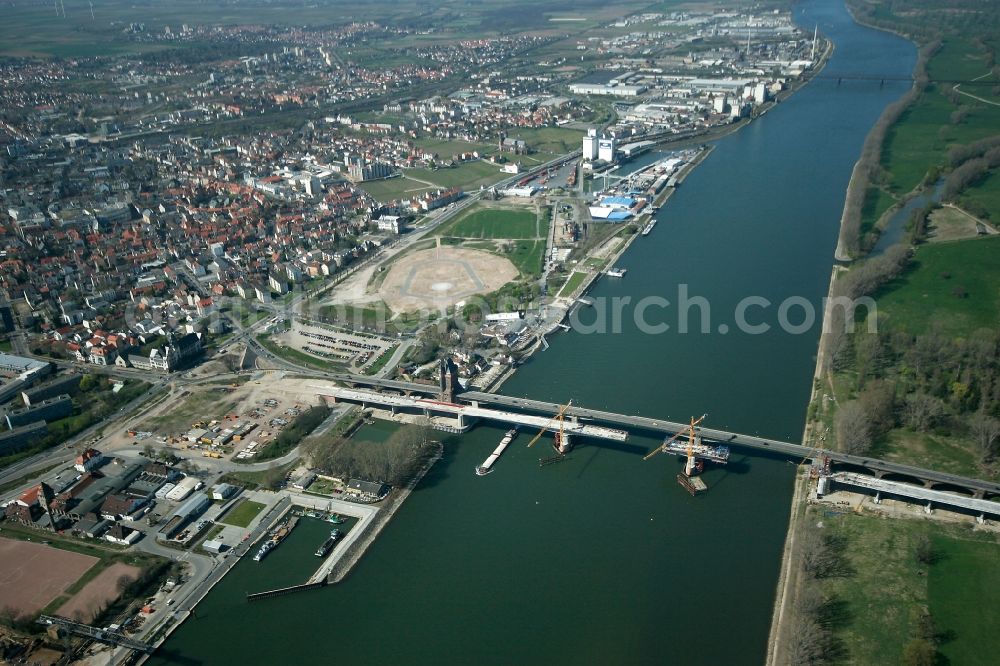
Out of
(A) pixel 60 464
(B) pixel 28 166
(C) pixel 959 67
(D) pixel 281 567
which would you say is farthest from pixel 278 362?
(C) pixel 959 67

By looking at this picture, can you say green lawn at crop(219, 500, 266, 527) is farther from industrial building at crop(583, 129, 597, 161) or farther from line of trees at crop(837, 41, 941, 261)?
industrial building at crop(583, 129, 597, 161)

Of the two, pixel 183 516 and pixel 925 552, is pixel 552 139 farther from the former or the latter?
pixel 925 552

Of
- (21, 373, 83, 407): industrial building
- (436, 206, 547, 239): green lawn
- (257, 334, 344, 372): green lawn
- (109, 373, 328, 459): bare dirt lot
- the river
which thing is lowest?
the river

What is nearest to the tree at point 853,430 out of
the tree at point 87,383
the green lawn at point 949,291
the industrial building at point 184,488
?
the green lawn at point 949,291

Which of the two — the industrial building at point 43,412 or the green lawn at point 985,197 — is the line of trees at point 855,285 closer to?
the green lawn at point 985,197

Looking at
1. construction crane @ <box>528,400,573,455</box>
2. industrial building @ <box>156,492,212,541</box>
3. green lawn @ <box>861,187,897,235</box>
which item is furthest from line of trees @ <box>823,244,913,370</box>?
industrial building @ <box>156,492,212,541</box>

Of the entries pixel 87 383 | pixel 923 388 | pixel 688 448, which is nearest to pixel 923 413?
pixel 923 388
